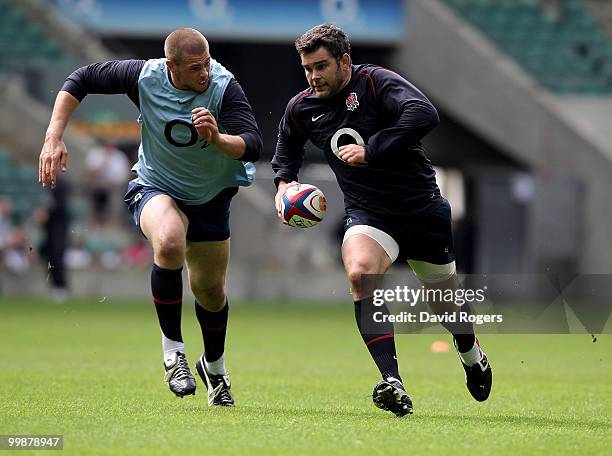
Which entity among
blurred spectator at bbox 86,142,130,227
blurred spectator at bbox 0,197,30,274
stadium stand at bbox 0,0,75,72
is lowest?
blurred spectator at bbox 0,197,30,274

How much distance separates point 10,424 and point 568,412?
344 cm

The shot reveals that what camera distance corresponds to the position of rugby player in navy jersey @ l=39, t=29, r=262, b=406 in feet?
26.2

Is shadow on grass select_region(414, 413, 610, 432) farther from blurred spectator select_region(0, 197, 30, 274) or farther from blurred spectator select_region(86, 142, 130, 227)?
blurred spectator select_region(86, 142, 130, 227)

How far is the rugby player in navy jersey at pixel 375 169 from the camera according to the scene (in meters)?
7.86

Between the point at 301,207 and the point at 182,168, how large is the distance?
0.78 metres

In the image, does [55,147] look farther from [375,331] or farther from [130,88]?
[375,331]

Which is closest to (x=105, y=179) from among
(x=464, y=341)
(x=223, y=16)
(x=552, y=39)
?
(x=223, y=16)

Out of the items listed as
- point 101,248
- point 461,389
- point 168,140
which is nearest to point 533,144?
point 101,248

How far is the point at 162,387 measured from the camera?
31.6ft

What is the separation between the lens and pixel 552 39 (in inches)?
1158

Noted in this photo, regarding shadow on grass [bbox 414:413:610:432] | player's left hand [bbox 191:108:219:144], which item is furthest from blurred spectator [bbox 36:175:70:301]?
shadow on grass [bbox 414:413:610:432]

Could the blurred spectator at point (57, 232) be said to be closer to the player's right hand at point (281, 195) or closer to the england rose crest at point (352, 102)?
the player's right hand at point (281, 195)

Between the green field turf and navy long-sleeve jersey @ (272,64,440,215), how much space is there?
1302 millimetres

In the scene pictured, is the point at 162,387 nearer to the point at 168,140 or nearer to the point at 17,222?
the point at 168,140
